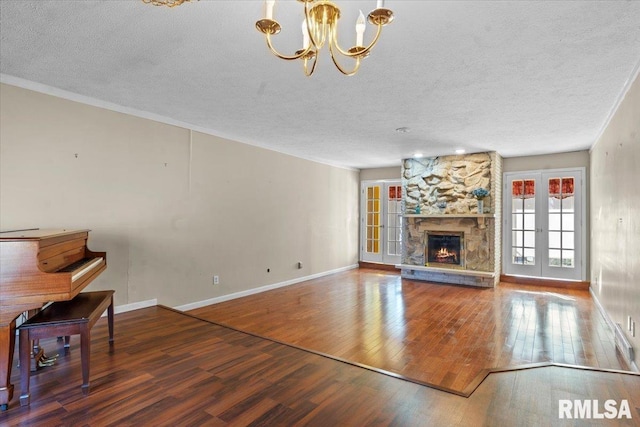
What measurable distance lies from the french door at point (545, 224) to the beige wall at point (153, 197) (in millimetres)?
4313

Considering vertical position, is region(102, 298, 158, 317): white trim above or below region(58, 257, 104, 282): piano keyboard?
below

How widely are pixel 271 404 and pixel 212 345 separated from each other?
3.75ft

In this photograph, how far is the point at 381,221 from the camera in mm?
8273

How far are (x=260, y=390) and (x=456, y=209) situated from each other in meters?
5.53

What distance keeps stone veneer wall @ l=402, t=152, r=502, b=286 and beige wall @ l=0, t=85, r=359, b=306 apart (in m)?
2.40

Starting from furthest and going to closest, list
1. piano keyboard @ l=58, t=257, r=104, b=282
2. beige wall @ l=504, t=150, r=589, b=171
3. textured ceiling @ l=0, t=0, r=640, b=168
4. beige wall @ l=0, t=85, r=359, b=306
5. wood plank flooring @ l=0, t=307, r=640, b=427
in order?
1. beige wall @ l=504, t=150, r=589, b=171
2. beige wall @ l=0, t=85, r=359, b=306
3. piano keyboard @ l=58, t=257, r=104, b=282
4. textured ceiling @ l=0, t=0, r=640, b=168
5. wood plank flooring @ l=0, t=307, r=640, b=427

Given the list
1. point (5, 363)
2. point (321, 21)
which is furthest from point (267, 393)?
point (321, 21)

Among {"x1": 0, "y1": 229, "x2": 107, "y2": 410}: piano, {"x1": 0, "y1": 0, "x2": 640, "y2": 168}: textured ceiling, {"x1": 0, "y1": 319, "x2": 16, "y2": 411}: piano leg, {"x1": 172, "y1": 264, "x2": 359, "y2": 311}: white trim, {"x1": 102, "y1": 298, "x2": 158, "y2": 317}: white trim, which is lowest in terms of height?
{"x1": 172, "y1": 264, "x2": 359, "y2": 311}: white trim

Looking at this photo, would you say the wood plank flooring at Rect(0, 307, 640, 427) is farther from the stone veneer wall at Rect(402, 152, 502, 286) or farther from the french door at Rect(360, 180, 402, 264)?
the french door at Rect(360, 180, 402, 264)

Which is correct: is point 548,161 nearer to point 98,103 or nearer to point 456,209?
point 456,209

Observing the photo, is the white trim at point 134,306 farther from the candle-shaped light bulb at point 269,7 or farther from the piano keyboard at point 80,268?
the candle-shaped light bulb at point 269,7

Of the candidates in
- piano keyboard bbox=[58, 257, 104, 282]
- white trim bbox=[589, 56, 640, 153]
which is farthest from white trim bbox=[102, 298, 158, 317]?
white trim bbox=[589, 56, 640, 153]

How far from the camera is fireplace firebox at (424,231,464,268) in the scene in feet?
21.6

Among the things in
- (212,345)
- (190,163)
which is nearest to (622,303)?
(212,345)
